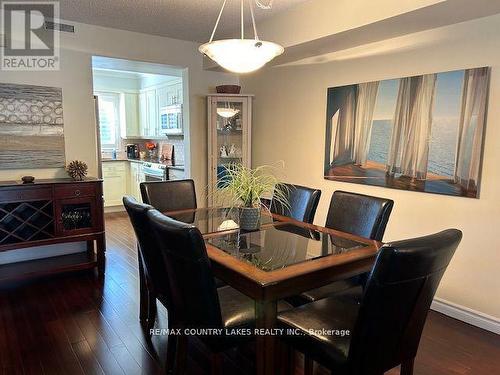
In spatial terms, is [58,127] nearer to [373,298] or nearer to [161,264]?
[161,264]

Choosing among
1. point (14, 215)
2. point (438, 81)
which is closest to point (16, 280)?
point (14, 215)

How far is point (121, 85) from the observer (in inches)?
261

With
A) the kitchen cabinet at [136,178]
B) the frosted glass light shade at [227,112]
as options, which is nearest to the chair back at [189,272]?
the frosted glass light shade at [227,112]

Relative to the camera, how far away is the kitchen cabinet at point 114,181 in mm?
6461

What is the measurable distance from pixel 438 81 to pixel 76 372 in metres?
3.14

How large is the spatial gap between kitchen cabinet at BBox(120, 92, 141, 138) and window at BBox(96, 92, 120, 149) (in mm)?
103

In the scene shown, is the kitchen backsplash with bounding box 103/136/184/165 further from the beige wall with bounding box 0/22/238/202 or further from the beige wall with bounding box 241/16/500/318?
the beige wall with bounding box 241/16/500/318

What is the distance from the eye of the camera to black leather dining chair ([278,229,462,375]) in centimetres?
125

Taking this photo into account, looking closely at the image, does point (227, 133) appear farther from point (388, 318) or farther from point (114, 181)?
point (388, 318)

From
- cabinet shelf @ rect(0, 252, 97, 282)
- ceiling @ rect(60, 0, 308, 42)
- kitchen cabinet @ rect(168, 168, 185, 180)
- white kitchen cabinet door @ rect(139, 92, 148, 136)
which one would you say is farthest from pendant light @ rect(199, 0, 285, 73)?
white kitchen cabinet door @ rect(139, 92, 148, 136)

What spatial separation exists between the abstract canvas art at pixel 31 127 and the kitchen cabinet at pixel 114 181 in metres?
2.86

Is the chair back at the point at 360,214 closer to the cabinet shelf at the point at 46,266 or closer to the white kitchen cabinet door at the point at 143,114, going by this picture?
the cabinet shelf at the point at 46,266

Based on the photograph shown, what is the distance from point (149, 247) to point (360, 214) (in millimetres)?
1376

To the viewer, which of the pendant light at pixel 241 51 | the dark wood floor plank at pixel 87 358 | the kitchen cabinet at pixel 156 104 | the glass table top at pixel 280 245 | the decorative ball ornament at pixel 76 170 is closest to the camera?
the glass table top at pixel 280 245
